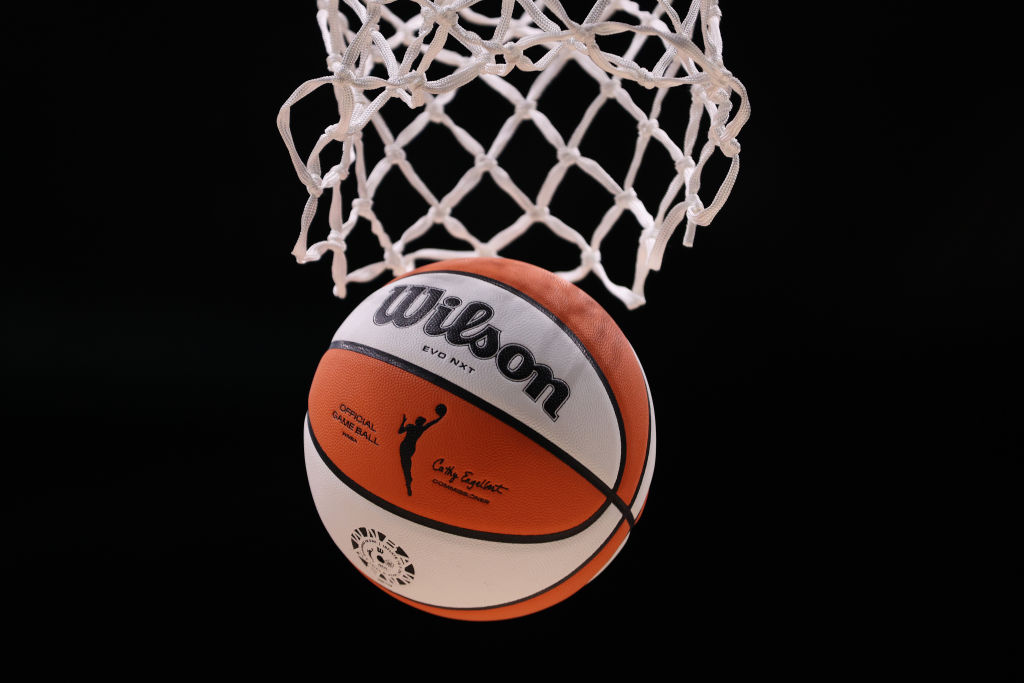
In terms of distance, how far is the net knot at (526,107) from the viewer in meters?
2.13

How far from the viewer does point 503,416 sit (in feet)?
5.07

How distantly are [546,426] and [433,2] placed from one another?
0.79 meters

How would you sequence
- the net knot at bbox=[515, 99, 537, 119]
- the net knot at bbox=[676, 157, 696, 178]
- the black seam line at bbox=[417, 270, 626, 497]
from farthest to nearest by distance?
the net knot at bbox=[515, 99, 537, 119] → the net knot at bbox=[676, 157, 696, 178] → the black seam line at bbox=[417, 270, 626, 497]

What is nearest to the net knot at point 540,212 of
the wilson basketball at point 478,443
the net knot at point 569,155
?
the net knot at point 569,155

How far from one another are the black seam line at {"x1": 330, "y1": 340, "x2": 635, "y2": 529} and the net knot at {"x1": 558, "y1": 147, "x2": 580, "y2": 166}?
0.78 meters

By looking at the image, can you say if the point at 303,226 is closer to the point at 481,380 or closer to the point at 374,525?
the point at 481,380

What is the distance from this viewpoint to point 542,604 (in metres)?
1.71

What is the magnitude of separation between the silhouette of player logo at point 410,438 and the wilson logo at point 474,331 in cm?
14

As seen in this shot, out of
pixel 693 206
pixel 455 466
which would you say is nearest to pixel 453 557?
pixel 455 466

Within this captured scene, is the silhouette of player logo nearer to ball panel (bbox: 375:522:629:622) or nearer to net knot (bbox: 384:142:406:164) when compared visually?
ball panel (bbox: 375:522:629:622)

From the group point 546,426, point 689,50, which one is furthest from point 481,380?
point 689,50

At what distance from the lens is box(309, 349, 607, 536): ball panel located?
154 centimetres

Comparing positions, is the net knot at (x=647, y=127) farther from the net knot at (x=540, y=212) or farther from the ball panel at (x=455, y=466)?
the ball panel at (x=455, y=466)
